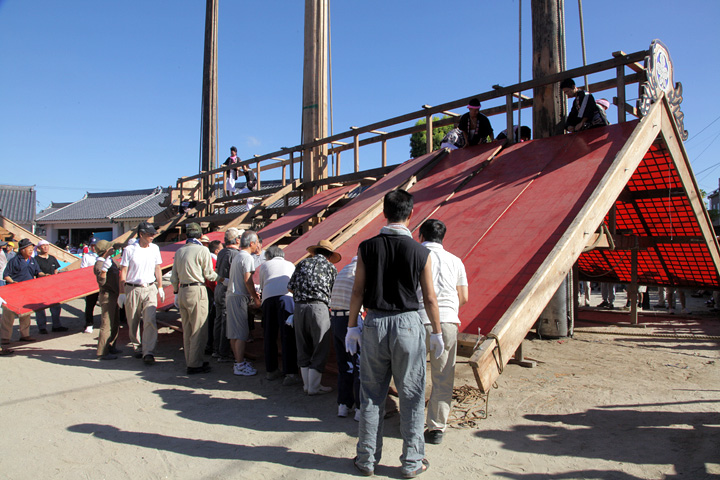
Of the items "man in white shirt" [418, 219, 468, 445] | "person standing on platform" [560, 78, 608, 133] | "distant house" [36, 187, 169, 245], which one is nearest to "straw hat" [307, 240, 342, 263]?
"man in white shirt" [418, 219, 468, 445]

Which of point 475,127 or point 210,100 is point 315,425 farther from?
point 210,100

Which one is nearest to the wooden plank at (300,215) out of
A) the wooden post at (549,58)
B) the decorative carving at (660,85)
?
the wooden post at (549,58)

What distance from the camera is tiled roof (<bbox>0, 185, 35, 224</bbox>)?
28.5 metres

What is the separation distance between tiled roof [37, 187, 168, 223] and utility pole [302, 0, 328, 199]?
23125 millimetres

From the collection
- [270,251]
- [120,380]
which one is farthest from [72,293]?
[270,251]

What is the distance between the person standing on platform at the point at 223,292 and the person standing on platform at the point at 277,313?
76 centimetres

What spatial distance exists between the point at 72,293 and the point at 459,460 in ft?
19.8

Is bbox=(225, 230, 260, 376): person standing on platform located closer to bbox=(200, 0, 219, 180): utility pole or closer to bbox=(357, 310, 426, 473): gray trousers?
bbox=(357, 310, 426, 473): gray trousers

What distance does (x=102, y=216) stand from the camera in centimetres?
3175

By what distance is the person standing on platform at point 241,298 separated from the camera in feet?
18.1

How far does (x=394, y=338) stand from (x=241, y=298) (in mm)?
3088

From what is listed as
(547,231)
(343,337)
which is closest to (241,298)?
Answer: (343,337)

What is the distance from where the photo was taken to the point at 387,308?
2.99 meters

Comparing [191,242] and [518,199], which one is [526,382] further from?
[191,242]
